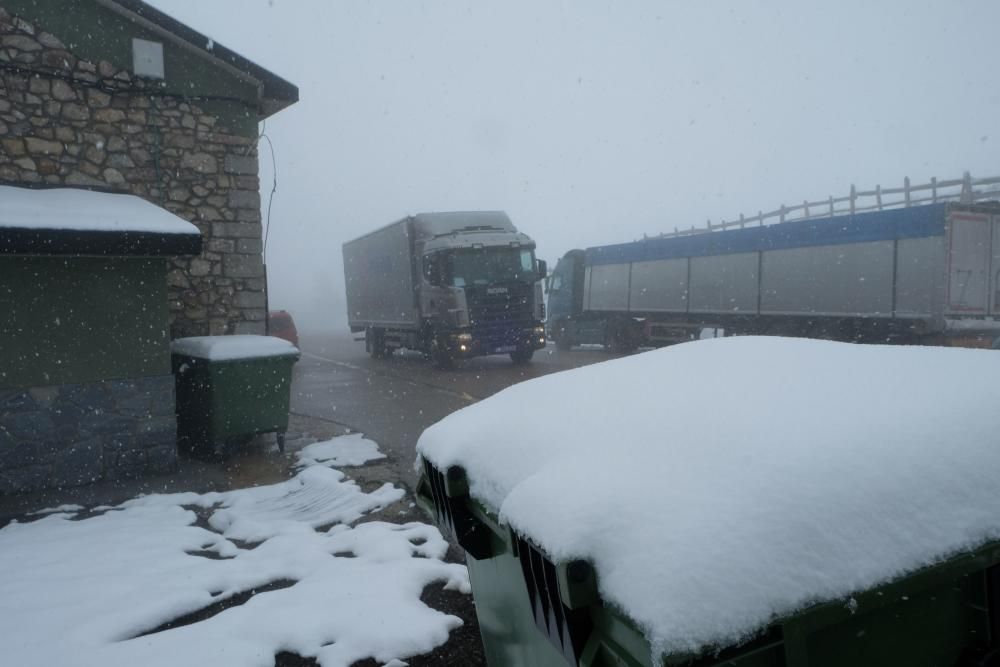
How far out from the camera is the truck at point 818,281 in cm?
1192

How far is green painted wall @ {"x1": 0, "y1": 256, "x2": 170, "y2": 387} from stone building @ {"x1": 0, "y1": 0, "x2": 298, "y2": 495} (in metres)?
0.01

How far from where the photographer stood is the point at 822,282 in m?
13.8

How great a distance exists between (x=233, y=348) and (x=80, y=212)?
2023mm

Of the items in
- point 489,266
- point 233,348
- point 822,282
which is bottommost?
point 233,348

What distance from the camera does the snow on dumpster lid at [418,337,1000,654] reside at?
3.77 feet

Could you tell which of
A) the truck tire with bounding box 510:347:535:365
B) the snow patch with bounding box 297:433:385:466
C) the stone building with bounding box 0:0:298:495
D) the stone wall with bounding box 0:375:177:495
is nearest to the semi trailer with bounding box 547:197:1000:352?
the truck tire with bounding box 510:347:535:365

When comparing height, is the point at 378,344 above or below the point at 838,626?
below

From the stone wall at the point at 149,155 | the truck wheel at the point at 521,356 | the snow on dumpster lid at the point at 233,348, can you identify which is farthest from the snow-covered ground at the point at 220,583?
the truck wheel at the point at 521,356

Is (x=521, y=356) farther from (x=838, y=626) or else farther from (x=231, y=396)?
(x=838, y=626)

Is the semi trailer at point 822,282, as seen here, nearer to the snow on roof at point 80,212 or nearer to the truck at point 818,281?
the truck at point 818,281

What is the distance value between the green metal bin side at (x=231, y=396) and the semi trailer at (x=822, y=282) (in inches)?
454

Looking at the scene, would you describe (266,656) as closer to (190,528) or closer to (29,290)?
(190,528)

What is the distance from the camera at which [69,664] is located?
296cm

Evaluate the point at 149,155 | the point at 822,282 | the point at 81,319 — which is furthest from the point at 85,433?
the point at 822,282
